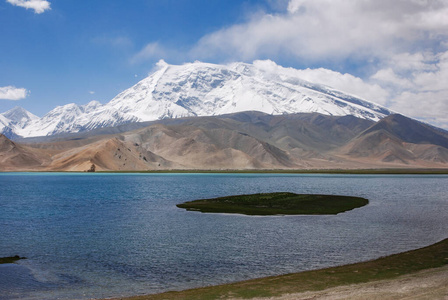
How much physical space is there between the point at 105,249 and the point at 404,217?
35963mm

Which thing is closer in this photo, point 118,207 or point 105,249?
point 105,249

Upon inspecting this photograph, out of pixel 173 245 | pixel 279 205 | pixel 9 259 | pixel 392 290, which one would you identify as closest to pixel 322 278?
pixel 392 290

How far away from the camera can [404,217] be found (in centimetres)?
5050

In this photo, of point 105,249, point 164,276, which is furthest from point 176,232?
point 164,276

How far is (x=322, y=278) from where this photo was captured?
2333 centimetres

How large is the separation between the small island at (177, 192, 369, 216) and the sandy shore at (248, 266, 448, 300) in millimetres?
31894

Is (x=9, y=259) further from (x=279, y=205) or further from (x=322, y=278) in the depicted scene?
(x=279, y=205)

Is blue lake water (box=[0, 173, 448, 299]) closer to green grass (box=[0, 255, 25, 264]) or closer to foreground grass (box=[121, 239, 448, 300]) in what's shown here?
green grass (box=[0, 255, 25, 264])

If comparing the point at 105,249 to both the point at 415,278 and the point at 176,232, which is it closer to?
the point at 176,232

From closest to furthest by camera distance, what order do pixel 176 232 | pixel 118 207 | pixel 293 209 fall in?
1. pixel 176 232
2. pixel 293 209
3. pixel 118 207

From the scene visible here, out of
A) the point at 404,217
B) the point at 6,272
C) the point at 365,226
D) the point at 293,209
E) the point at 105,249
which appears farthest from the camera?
the point at 293,209

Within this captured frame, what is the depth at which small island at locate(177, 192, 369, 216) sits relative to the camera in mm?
55281

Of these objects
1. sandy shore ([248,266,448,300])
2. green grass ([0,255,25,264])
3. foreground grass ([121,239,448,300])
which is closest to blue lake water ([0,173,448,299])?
green grass ([0,255,25,264])

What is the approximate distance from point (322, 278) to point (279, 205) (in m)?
38.7
